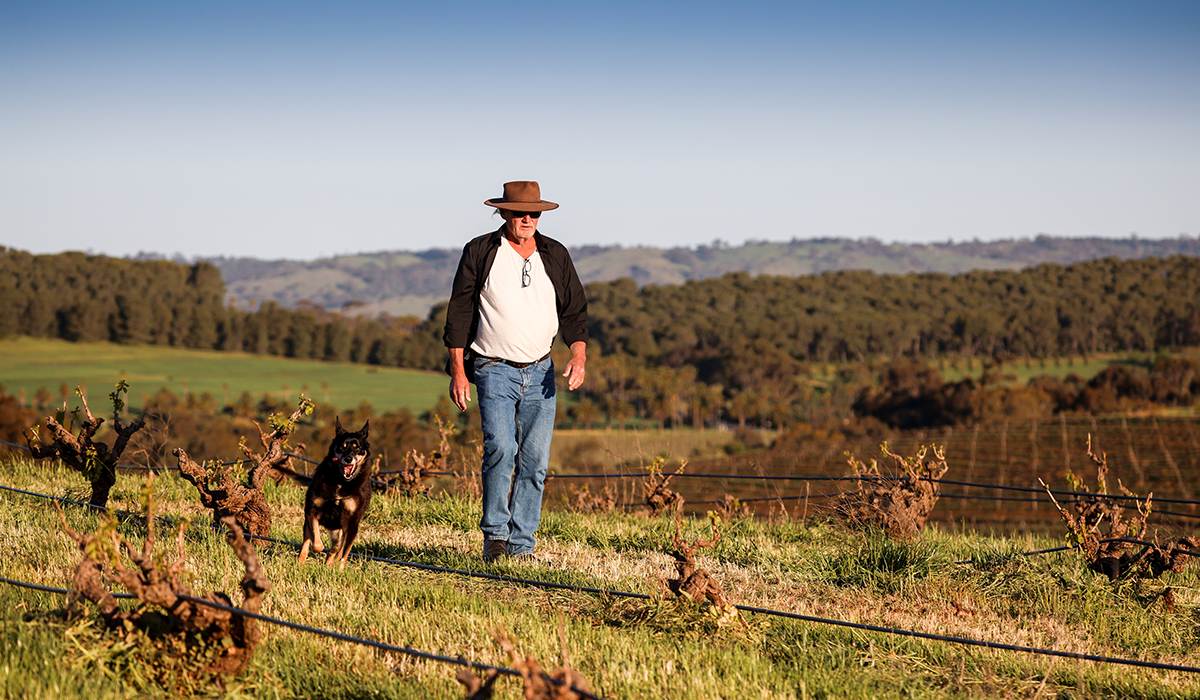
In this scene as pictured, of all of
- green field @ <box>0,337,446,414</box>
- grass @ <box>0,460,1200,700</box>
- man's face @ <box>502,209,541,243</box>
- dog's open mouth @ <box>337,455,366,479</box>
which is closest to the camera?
grass @ <box>0,460,1200,700</box>

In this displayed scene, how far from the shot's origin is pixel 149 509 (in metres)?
3.04

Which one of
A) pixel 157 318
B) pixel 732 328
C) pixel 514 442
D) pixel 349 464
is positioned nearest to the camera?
pixel 349 464

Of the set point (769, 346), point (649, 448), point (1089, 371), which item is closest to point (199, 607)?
point (649, 448)

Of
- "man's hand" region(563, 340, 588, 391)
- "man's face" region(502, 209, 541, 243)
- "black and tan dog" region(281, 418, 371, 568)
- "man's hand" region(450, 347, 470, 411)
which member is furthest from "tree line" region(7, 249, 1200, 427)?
"black and tan dog" region(281, 418, 371, 568)

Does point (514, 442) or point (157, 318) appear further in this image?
point (157, 318)

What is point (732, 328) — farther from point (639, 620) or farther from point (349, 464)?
point (639, 620)

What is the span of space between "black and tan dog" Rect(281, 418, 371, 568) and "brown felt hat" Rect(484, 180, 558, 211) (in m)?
1.55

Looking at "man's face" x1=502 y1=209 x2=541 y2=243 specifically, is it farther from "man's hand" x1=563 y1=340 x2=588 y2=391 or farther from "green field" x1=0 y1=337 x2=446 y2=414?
"green field" x1=0 y1=337 x2=446 y2=414

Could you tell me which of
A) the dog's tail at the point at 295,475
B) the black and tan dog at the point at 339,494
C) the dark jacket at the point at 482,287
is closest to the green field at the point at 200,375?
the dog's tail at the point at 295,475

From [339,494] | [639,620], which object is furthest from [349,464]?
[639,620]

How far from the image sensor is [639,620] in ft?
13.1

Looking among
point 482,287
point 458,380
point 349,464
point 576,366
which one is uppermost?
point 482,287

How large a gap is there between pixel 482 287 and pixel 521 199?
0.57 meters

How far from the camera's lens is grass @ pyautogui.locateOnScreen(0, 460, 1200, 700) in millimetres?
3168
